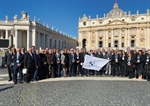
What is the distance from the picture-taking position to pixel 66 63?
13164mm

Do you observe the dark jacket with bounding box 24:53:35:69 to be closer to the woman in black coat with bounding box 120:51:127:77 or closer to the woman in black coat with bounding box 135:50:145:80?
the woman in black coat with bounding box 120:51:127:77

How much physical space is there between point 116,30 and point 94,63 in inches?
2621

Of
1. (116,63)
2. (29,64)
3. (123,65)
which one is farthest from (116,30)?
(29,64)

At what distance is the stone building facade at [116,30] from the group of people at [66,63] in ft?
195

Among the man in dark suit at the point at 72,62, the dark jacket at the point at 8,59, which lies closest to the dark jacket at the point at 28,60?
the dark jacket at the point at 8,59

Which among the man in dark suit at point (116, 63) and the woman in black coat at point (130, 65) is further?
the man in dark suit at point (116, 63)

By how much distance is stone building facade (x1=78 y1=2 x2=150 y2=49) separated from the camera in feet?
237

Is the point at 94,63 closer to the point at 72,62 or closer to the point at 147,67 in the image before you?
the point at 72,62

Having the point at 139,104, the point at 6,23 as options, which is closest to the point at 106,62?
the point at 139,104

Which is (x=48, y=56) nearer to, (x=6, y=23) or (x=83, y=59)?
(x=83, y=59)

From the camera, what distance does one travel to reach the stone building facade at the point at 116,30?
72.4 meters

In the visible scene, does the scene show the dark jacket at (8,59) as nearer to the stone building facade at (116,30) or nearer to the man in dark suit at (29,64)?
the man in dark suit at (29,64)

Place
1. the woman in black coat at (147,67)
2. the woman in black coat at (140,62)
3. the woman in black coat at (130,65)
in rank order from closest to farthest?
the woman in black coat at (147,67) < the woman in black coat at (140,62) < the woman in black coat at (130,65)

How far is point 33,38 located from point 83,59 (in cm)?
4433
